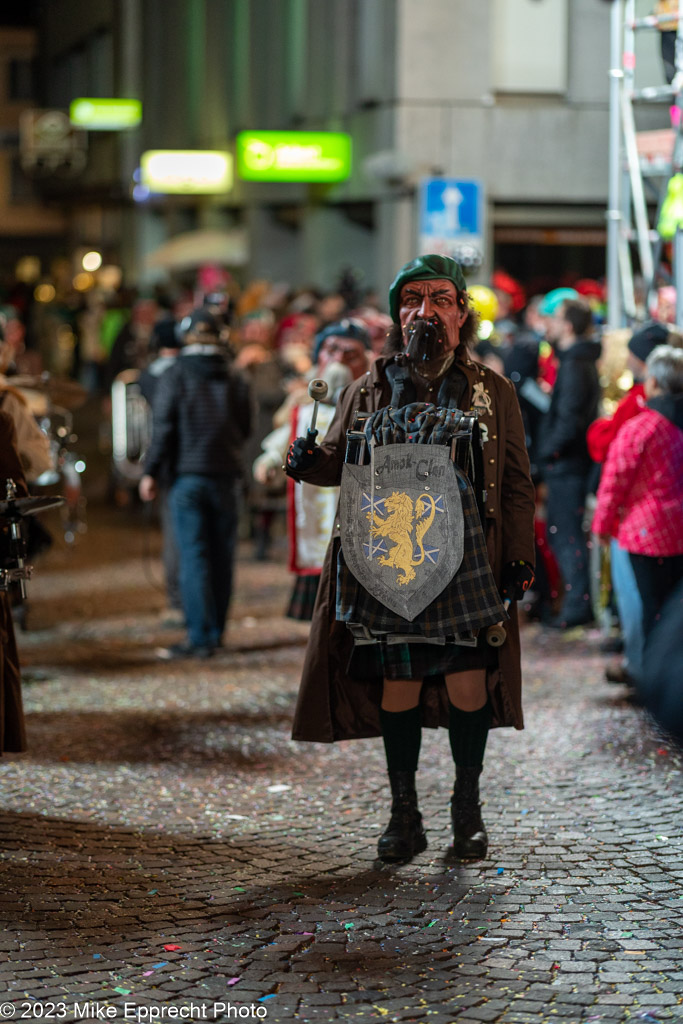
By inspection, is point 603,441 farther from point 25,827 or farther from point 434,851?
point 25,827

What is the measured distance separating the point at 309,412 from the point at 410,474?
10.8ft

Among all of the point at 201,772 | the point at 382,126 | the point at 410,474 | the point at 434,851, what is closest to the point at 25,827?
the point at 201,772

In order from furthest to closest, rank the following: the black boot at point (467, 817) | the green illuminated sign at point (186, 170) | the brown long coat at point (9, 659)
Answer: the green illuminated sign at point (186, 170)
the brown long coat at point (9, 659)
the black boot at point (467, 817)

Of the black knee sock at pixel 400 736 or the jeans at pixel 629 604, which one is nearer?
the black knee sock at pixel 400 736

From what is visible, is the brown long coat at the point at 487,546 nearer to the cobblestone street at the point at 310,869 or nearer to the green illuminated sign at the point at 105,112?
the cobblestone street at the point at 310,869

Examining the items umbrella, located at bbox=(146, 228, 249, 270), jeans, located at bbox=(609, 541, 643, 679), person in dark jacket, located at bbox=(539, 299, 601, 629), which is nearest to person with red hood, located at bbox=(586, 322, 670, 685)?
jeans, located at bbox=(609, 541, 643, 679)

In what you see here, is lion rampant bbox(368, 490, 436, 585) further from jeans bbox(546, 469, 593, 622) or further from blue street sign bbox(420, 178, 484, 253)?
blue street sign bbox(420, 178, 484, 253)

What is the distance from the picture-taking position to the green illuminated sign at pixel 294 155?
2348 cm

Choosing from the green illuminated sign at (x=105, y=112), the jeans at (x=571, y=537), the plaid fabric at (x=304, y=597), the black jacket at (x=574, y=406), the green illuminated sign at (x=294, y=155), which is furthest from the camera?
the green illuminated sign at (x=105, y=112)

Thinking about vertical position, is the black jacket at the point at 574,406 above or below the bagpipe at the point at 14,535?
above

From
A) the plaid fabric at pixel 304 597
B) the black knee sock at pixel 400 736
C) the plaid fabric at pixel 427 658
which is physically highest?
the plaid fabric at pixel 427 658

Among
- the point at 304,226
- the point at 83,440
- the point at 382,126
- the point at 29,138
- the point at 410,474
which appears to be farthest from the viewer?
the point at 29,138

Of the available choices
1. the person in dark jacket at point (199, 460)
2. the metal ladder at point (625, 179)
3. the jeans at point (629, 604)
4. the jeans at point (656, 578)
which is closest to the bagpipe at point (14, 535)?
the jeans at point (656, 578)

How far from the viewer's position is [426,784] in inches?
267
